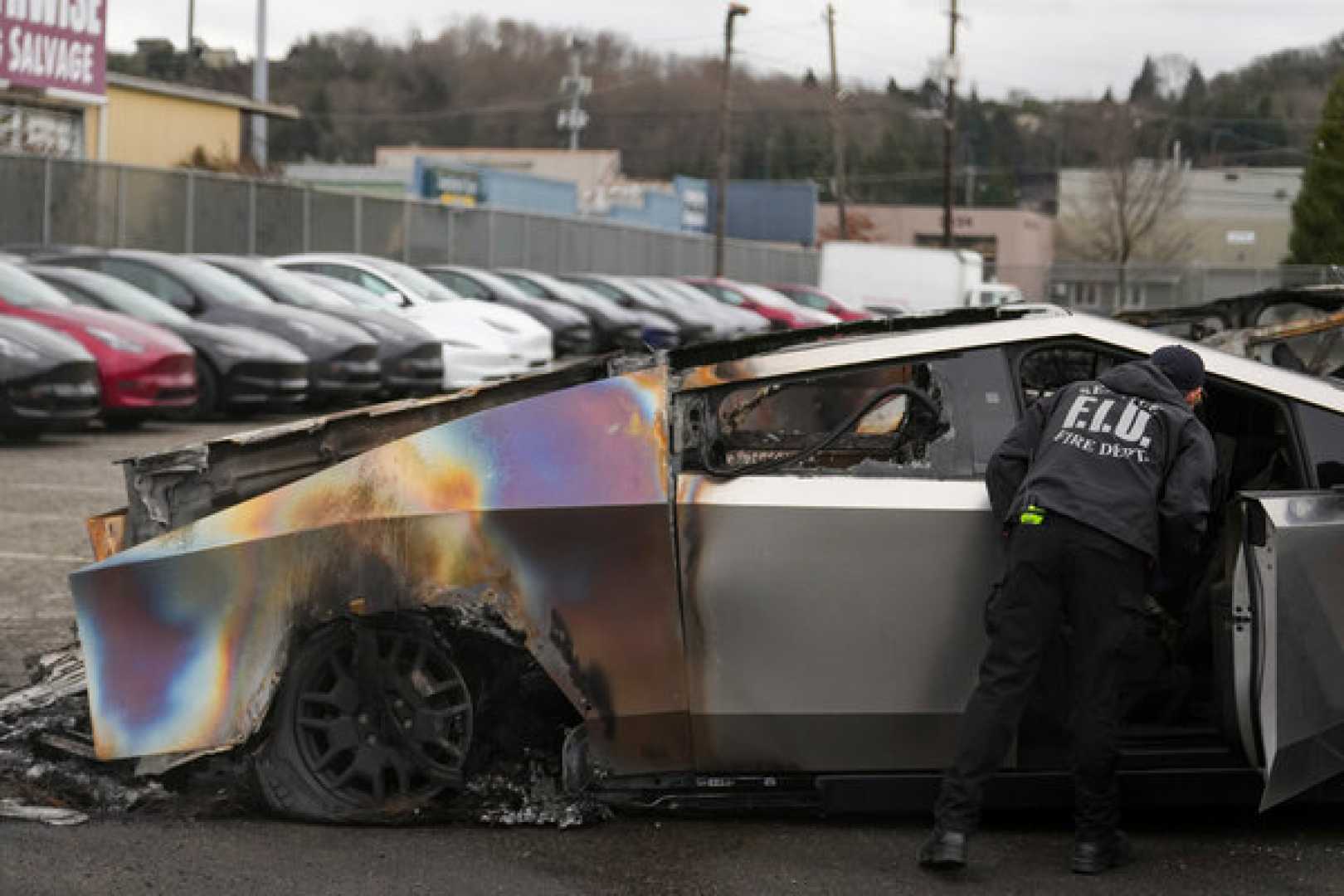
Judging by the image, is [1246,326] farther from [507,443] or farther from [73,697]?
[73,697]

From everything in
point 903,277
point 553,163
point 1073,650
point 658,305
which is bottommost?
point 1073,650

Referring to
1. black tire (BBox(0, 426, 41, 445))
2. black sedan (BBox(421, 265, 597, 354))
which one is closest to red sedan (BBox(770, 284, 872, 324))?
black sedan (BBox(421, 265, 597, 354))

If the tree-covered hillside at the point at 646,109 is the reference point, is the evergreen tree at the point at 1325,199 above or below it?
below

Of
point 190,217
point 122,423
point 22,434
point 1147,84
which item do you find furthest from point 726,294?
point 1147,84

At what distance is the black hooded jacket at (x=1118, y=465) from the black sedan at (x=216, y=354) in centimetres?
1321

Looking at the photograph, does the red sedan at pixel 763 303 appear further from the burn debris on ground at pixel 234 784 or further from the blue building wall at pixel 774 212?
the blue building wall at pixel 774 212

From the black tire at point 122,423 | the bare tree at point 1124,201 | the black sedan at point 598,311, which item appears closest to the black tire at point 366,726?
the black tire at point 122,423

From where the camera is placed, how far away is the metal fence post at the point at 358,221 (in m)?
33.9

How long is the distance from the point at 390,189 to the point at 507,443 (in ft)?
182

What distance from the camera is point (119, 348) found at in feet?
51.7

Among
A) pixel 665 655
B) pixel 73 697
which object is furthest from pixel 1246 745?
pixel 73 697

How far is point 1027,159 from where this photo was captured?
116 meters

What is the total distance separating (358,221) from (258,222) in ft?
9.42

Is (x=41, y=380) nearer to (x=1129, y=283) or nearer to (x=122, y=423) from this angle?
(x=122, y=423)
